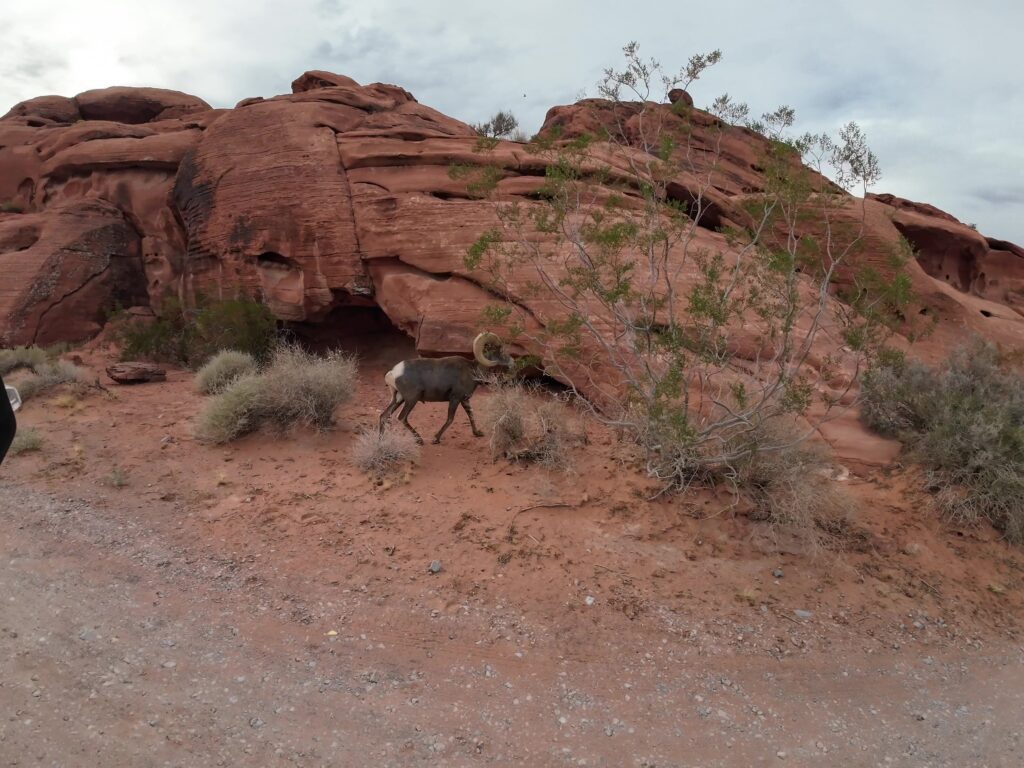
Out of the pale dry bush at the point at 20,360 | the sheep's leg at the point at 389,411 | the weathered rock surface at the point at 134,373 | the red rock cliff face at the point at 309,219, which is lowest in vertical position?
the pale dry bush at the point at 20,360

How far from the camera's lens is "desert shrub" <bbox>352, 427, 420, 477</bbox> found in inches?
270

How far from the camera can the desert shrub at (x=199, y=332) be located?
37.3ft

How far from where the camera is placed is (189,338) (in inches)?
492

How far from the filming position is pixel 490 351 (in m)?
8.06

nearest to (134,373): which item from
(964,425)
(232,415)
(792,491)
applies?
(232,415)

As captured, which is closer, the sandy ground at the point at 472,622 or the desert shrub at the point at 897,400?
the sandy ground at the point at 472,622

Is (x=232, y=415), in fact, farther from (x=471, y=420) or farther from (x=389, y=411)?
(x=471, y=420)

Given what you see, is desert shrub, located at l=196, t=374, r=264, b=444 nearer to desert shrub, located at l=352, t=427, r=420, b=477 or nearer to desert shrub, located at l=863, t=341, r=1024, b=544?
desert shrub, located at l=352, t=427, r=420, b=477

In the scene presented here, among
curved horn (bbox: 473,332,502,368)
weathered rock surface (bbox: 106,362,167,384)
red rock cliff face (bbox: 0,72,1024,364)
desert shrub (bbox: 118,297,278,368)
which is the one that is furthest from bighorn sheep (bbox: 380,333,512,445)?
weathered rock surface (bbox: 106,362,167,384)

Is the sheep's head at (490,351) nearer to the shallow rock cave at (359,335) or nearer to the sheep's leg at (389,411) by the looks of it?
the sheep's leg at (389,411)

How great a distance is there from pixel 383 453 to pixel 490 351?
195cm

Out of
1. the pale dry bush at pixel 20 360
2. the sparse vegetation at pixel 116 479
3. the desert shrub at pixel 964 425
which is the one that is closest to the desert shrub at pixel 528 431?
the desert shrub at pixel 964 425

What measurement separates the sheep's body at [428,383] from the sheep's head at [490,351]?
0.25 meters

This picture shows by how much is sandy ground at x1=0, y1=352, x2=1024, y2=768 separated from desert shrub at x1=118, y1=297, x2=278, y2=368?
422cm
